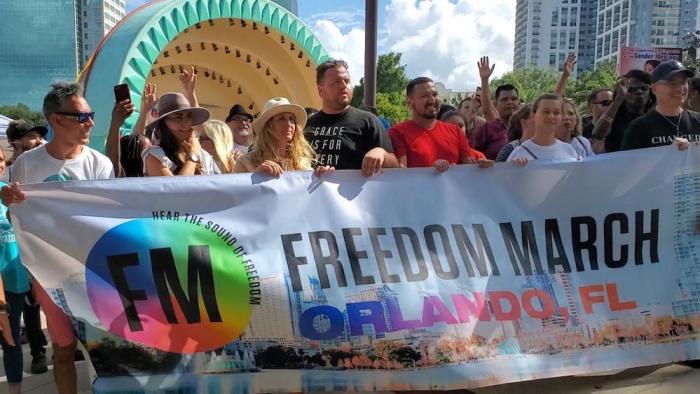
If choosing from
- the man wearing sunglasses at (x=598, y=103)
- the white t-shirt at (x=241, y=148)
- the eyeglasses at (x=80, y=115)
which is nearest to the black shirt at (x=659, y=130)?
the man wearing sunglasses at (x=598, y=103)

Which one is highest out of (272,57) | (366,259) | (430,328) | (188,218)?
(272,57)

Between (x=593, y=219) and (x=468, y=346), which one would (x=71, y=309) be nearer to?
(x=468, y=346)

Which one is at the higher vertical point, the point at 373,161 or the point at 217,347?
the point at 373,161

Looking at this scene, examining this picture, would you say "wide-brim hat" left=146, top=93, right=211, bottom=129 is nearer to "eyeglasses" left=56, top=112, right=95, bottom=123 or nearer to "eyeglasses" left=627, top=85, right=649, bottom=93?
"eyeglasses" left=56, top=112, right=95, bottom=123

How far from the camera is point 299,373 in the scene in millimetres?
2816

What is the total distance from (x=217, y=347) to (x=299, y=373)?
16.5 inches

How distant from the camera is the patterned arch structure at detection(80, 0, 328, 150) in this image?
8500 mm

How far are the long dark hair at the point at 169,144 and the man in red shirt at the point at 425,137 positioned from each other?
135 cm

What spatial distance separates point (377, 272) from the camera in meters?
3.00

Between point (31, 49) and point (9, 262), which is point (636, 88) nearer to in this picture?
point (9, 262)

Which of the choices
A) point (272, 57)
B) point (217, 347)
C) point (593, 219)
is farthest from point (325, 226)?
point (272, 57)

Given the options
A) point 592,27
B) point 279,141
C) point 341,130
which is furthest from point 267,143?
point 592,27

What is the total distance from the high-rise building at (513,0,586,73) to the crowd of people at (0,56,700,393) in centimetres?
15562

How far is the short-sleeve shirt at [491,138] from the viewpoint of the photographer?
5.02 metres
